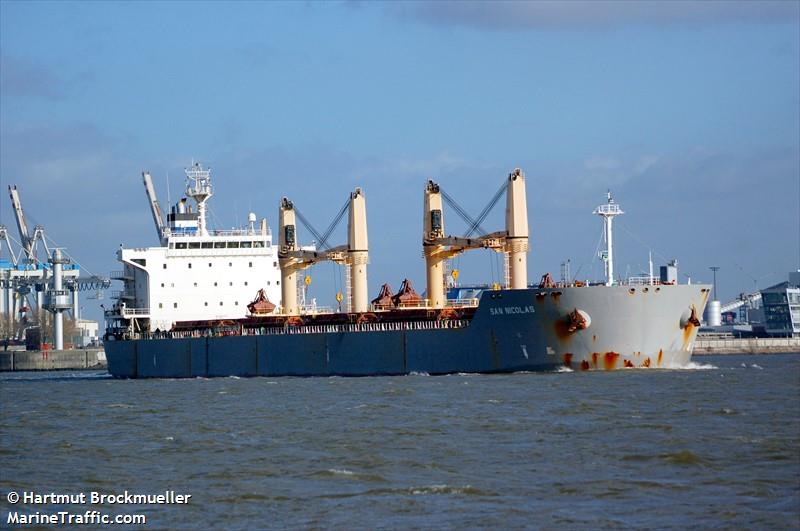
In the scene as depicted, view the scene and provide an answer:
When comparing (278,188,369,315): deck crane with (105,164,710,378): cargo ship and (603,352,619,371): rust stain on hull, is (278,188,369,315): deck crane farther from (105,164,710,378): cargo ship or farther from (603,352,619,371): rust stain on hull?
(603,352,619,371): rust stain on hull

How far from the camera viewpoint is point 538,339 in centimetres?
3766

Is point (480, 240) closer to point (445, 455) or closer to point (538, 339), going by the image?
point (538, 339)

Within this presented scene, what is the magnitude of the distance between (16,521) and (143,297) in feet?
124

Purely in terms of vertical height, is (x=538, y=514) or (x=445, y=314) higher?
(x=445, y=314)

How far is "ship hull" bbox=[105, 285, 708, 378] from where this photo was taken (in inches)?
1438

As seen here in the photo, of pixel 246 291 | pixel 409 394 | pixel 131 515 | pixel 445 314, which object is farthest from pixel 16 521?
pixel 246 291

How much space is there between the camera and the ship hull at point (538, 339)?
36531 mm

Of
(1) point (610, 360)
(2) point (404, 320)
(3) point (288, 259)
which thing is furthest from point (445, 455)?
(3) point (288, 259)

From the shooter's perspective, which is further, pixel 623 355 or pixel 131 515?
pixel 623 355

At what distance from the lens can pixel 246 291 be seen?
173 feet

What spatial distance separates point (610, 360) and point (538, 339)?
7.16ft

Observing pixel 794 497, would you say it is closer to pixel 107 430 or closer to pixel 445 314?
pixel 107 430

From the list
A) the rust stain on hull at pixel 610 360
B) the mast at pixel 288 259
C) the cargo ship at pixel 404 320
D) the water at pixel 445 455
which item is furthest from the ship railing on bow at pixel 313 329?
the water at pixel 445 455

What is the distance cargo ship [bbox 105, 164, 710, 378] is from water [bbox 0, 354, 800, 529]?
2.97 meters
